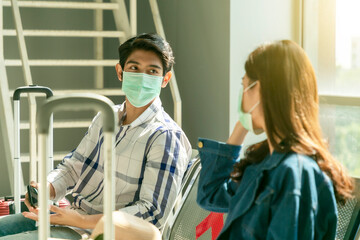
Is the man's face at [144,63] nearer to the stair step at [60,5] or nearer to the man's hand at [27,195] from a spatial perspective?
the man's hand at [27,195]

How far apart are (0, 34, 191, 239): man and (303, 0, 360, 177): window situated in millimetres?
1131

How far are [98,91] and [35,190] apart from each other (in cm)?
151

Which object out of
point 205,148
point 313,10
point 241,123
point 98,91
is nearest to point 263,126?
point 241,123

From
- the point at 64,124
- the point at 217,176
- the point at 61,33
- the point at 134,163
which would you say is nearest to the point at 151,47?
the point at 134,163

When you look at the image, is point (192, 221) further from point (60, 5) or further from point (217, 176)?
point (60, 5)

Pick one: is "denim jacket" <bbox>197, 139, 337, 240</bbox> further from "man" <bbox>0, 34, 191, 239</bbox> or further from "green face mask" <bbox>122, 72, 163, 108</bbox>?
"green face mask" <bbox>122, 72, 163, 108</bbox>

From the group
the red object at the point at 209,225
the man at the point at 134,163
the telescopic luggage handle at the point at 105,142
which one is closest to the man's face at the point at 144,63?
the man at the point at 134,163

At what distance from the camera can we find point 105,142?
1.16 m

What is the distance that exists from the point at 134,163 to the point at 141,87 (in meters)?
0.33

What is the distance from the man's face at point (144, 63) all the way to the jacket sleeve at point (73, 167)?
26 centimetres

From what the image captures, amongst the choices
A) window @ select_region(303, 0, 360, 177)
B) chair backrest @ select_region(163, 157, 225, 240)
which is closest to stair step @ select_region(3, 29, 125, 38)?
window @ select_region(303, 0, 360, 177)

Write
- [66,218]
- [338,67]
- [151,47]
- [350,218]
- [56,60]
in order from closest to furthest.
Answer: [350,218] < [66,218] < [151,47] < [338,67] < [56,60]

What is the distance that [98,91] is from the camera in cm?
376

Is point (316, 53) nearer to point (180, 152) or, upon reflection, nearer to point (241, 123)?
point (180, 152)
